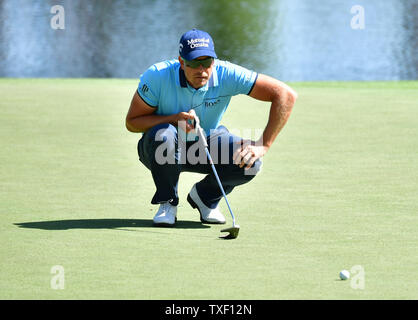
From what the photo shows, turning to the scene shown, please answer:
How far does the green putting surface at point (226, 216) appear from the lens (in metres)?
4.90

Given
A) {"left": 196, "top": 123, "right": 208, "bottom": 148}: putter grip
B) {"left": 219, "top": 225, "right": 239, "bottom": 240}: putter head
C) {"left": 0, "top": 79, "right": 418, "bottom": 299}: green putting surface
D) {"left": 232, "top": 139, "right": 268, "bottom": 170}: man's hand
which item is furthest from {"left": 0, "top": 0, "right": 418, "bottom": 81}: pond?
{"left": 219, "top": 225, "right": 239, "bottom": 240}: putter head

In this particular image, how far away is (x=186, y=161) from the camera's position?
21.7 ft

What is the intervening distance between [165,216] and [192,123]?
67cm

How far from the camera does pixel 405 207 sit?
703 centimetres

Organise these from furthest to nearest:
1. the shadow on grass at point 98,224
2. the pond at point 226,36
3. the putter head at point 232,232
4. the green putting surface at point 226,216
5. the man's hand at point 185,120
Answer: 1. the pond at point 226,36
2. the shadow on grass at point 98,224
3. the man's hand at point 185,120
4. the putter head at point 232,232
5. the green putting surface at point 226,216

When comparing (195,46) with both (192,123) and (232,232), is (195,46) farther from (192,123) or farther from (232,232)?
(232,232)

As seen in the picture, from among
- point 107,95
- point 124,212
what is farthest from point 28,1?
point 124,212

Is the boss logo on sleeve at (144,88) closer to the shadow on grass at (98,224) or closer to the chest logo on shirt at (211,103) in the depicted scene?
the chest logo on shirt at (211,103)

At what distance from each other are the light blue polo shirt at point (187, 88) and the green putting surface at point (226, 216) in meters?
0.84

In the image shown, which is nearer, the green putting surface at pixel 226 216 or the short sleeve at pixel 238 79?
the green putting surface at pixel 226 216

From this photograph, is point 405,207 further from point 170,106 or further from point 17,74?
point 17,74

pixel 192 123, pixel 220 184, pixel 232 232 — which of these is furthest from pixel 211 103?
pixel 232 232

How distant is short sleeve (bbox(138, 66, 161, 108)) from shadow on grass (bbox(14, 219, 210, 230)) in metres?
0.86

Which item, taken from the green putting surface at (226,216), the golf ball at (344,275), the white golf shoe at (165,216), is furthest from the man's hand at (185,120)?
the golf ball at (344,275)
